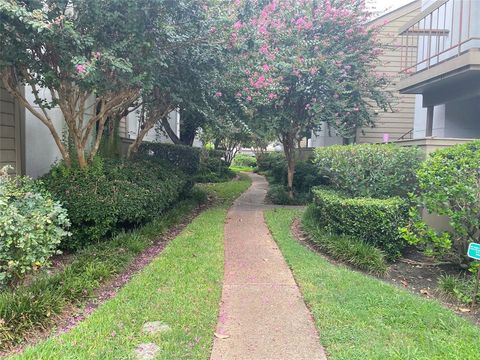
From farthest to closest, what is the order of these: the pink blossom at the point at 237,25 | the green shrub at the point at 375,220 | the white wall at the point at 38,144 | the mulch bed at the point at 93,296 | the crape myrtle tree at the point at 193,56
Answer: the white wall at the point at 38,144 < the pink blossom at the point at 237,25 < the crape myrtle tree at the point at 193,56 < the green shrub at the point at 375,220 < the mulch bed at the point at 93,296

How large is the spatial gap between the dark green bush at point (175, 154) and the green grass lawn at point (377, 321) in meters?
7.88

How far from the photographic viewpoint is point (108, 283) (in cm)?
504

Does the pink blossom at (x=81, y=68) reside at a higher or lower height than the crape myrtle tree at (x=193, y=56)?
lower

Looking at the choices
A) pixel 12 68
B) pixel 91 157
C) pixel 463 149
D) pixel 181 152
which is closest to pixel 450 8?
pixel 463 149

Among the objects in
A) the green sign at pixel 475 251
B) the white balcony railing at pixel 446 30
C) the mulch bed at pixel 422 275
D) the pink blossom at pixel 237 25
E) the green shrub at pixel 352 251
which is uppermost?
the white balcony railing at pixel 446 30

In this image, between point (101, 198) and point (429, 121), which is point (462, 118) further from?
point (101, 198)

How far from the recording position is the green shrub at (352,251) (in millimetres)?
5781

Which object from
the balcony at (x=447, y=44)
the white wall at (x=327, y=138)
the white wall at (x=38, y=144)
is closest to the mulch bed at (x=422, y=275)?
the balcony at (x=447, y=44)

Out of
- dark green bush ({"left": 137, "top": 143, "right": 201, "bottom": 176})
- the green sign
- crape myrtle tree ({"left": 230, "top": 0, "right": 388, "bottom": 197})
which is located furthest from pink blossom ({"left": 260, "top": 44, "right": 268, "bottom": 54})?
the green sign

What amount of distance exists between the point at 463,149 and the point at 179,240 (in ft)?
15.3

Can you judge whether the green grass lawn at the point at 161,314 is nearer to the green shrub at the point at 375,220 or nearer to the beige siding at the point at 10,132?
the green shrub at the point at 375,220

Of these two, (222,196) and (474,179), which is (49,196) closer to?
(474,179)

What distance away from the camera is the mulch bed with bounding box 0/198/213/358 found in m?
3.64

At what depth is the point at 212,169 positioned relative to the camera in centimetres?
2272
